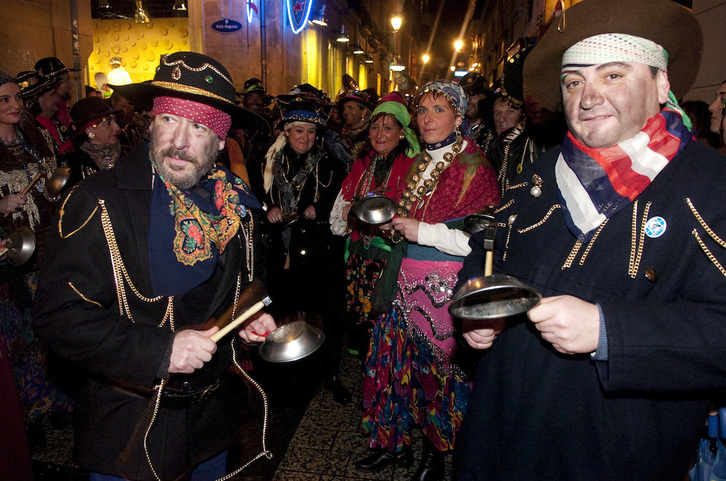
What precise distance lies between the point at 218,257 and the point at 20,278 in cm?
255

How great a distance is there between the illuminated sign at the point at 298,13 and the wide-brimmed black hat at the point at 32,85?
8724mm

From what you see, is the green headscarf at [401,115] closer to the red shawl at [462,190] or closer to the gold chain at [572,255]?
the red shawl at [462,190]

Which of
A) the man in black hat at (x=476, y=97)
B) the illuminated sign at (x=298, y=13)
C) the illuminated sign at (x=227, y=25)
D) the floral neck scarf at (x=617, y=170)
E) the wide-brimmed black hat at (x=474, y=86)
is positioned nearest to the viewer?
the floral neck scarf at (x=617, y=170)

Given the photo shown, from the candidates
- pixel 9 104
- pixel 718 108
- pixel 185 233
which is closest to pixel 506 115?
pixel 718 108

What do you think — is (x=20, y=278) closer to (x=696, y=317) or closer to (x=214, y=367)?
(x=214, y=367)

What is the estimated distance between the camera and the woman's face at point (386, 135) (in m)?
3.84

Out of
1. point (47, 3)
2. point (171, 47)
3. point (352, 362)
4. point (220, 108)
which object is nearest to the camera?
point (220, 108)

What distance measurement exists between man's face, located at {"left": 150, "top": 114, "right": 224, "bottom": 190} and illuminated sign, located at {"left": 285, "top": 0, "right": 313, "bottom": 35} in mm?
11726

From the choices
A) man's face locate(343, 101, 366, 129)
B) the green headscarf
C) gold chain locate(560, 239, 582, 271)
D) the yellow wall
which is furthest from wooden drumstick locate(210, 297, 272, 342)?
the yellow wall

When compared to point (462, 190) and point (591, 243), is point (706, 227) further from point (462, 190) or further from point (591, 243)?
point (462, 190)

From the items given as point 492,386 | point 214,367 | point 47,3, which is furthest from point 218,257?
point 47,3

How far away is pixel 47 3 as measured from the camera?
731cm

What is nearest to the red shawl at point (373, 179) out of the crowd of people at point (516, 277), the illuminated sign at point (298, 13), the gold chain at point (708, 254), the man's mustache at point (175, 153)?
the crowd of people at point (516, 277)

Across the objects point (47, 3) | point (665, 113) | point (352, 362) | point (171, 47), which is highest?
point (171, 47)
